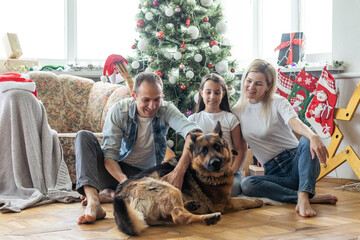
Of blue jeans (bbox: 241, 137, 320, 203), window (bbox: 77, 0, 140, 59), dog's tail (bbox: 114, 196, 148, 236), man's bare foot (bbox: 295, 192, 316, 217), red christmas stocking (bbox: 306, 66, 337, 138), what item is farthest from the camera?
window (bbox: 77, 0, 140, 59)

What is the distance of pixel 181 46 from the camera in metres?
3.88

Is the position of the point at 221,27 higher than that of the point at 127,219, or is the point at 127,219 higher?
the point at 221,27

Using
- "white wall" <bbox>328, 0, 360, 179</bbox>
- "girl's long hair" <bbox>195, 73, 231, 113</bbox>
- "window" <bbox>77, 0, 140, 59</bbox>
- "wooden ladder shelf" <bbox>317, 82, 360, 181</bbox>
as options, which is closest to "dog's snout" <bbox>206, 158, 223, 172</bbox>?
"girl's long hair" <bbox>195, 73, 231, 113</bbox>

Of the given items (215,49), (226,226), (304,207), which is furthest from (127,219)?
(215,49)

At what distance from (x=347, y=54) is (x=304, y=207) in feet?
6.14

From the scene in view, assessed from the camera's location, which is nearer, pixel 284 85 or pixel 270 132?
pixel 270 132

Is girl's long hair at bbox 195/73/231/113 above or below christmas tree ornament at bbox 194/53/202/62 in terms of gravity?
below

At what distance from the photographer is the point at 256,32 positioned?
4.91m

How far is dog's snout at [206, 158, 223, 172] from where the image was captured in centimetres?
210

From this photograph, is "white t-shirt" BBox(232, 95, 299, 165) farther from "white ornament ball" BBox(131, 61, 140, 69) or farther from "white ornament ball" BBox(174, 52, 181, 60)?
"white ornament ball" BBox(131, 61, 140, 69)

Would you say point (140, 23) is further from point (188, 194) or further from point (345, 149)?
point (188, 194)

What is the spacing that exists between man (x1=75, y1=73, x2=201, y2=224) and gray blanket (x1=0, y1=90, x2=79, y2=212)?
1.53ft

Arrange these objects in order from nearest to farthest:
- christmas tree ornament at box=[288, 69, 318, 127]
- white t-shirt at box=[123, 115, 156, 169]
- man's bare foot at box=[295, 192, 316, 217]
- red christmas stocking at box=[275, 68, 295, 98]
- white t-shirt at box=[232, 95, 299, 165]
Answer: man's bare foot at box=[295, 192, 316, 217], white t-shirt at box=[123, 115, 156, 169], white t-shirt at box=[232, 95, 299, 165], christmas tree ornament at box=[288, 69, 318, 127], red christmas stocking at box=[275, 68, 295, 98]

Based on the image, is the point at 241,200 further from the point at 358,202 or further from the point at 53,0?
the point at 53,0
